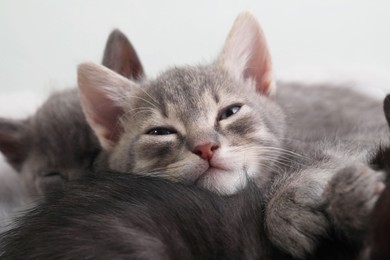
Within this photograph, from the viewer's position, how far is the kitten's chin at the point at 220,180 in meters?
1.09

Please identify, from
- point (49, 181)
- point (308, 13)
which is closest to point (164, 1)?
point (308, 13)

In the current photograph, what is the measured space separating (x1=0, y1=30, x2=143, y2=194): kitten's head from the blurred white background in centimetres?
74

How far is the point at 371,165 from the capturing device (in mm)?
962

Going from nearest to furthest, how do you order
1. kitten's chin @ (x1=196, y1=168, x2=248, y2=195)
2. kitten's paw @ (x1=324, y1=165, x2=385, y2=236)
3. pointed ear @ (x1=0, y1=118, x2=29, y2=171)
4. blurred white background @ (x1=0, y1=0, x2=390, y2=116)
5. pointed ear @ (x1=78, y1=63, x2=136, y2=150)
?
kitten's paw @ (x1=324, y1=165, x2=385, y2=236), kitten's chin @ (x1=196, y1=168, x2=248, y2=195), pointed ear @ (x1=78, y1=63, x2=136, y2=150), pointed ear @ (x1=0, y1=118, x2=29, y2=171), blurred white background @ (x1=0, y1=0, x2=390, y2=116)

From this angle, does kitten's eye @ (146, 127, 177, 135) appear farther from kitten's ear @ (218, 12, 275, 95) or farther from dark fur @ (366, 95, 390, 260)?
dark fur @ (366, 95, 390, 260)

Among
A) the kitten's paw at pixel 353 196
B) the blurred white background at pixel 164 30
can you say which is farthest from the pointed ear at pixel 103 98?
the blurred white background at pixel 164 30

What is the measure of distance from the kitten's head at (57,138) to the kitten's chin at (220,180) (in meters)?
0.46

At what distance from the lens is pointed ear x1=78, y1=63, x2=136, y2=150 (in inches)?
55.8

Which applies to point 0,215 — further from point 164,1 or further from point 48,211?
point 164,1

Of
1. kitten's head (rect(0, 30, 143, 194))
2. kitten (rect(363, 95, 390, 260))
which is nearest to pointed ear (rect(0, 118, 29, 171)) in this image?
kitten's head (rect(0, 30, 143, 194))

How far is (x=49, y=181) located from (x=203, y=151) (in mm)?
585

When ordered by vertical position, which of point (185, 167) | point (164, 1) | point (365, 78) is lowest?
point (365, 78)

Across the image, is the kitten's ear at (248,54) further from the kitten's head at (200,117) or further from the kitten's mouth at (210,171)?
the kitten's mouth at (210,171)

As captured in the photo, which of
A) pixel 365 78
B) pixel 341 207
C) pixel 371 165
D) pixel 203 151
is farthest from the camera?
pixel 365 78
